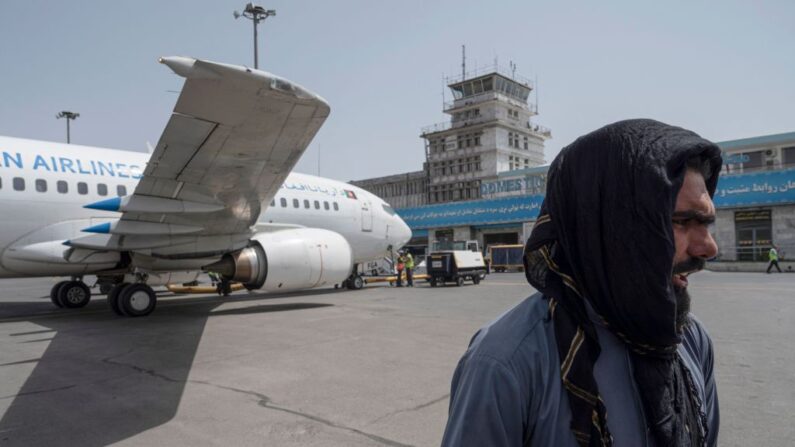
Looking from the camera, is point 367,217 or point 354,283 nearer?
point 367,217

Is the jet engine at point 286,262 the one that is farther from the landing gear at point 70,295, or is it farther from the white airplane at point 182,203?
the landing gear at point 70,295

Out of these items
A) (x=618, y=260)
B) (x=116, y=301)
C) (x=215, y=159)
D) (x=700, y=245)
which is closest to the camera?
(x=618, y=260)

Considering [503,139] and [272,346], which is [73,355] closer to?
[272,346]

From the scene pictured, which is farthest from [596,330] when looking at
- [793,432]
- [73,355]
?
[73,355]

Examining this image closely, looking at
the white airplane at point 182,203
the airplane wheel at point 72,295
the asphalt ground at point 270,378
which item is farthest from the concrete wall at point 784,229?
the airplane wheel at point 72,295

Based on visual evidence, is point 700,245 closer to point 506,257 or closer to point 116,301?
point 116,301

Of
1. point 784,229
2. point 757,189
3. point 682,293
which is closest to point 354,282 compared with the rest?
point 682,293

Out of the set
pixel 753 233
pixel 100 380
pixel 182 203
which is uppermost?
pixel 182 203

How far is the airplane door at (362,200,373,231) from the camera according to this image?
683 inches

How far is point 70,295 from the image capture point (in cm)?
1370

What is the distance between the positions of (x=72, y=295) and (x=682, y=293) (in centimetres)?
1584

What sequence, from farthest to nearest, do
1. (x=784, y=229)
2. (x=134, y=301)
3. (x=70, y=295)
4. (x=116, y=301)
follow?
1. (x=784, y=229)
2. (x=70, y=295)
3. (x=116, y=301)
4. (x=134, y=301)

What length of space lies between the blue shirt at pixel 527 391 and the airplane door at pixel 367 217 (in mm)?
16127

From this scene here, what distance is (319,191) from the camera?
16109 millimetres
